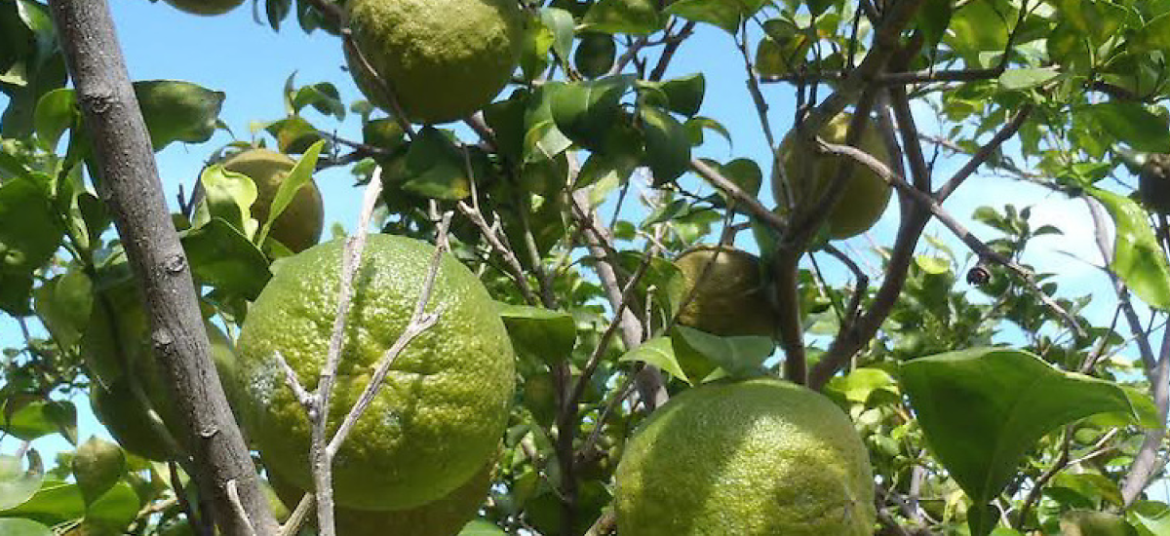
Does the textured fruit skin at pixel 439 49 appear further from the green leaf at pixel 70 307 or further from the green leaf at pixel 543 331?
the green leaf at pixel 70 307

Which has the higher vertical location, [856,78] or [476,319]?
[856,78]

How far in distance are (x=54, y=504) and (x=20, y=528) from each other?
27 centimetres

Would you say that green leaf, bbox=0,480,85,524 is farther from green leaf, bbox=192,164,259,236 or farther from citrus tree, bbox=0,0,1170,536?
green leaf, bbox=192,164,259,236

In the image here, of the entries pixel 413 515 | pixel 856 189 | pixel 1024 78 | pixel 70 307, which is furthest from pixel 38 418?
pixel 1024 78

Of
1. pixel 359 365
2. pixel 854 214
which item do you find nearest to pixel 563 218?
pixel 854 214

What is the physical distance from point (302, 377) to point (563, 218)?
0.60 metres

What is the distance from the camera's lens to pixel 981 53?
162cm

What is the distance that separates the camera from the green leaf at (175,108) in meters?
1.10

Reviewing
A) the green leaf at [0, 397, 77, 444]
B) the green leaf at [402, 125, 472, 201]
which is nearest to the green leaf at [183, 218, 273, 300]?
the green leaf at [402, 125, 472, 201]

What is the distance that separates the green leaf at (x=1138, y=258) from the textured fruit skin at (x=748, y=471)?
0.48 meters

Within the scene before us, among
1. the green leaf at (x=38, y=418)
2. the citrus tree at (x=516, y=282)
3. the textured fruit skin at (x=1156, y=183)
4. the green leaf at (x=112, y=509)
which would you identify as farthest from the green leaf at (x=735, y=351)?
the textured fruit skin at (x=1156, y=183)

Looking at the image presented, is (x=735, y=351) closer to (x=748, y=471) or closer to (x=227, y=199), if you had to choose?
(x=748, y=471)

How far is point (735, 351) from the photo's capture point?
43.5 inches

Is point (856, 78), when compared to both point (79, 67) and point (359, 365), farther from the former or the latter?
point (79, 67)
